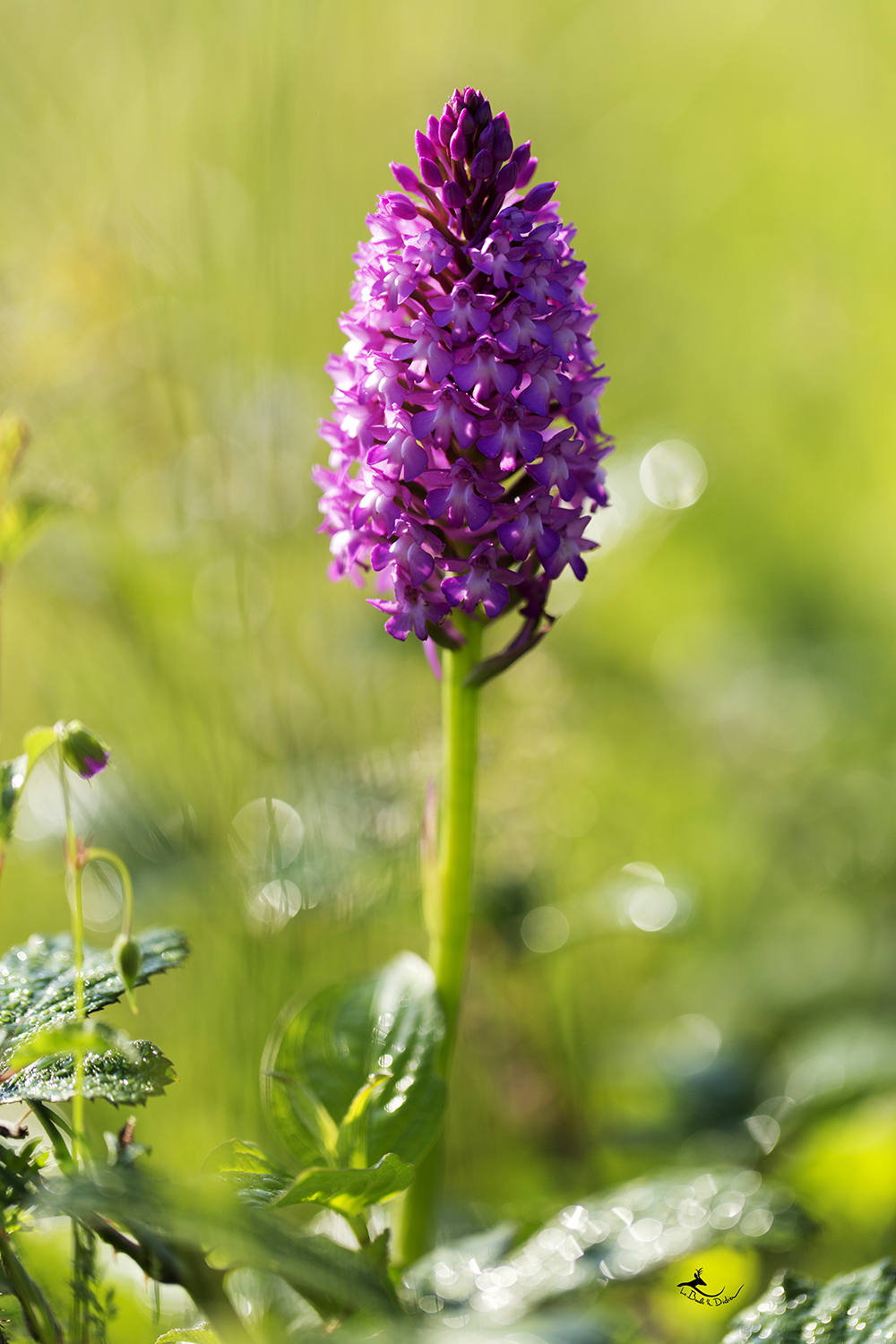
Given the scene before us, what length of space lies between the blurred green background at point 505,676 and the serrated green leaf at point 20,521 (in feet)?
0.72

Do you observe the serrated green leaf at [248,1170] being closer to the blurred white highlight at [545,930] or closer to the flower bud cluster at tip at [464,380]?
the flower bud cluster at tip at [464,380]

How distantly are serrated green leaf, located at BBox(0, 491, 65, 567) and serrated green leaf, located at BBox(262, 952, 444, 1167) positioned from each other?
756 millimetres

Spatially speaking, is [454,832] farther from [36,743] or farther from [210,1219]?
[210,1219]

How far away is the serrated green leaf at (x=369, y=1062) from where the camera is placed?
1397 millimetres

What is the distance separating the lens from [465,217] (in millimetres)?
1313

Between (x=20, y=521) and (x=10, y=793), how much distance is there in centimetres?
40

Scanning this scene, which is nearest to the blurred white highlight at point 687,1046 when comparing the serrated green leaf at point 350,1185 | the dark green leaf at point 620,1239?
the dark green leaf at point 620,1239

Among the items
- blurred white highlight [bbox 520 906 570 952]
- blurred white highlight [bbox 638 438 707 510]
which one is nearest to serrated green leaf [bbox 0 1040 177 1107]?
blurred white highlight [bbox 520 906 570 952]

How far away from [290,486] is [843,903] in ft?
6.49

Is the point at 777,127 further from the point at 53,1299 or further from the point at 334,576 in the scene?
the point at 53,1299

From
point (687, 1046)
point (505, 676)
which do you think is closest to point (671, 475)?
point (505, 676)

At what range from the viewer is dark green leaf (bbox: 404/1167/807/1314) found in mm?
1340

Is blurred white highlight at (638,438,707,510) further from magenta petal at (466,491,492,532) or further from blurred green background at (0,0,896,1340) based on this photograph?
magenta petal at (466,491,492,532)

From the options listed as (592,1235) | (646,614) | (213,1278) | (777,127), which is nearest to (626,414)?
(646,614)
